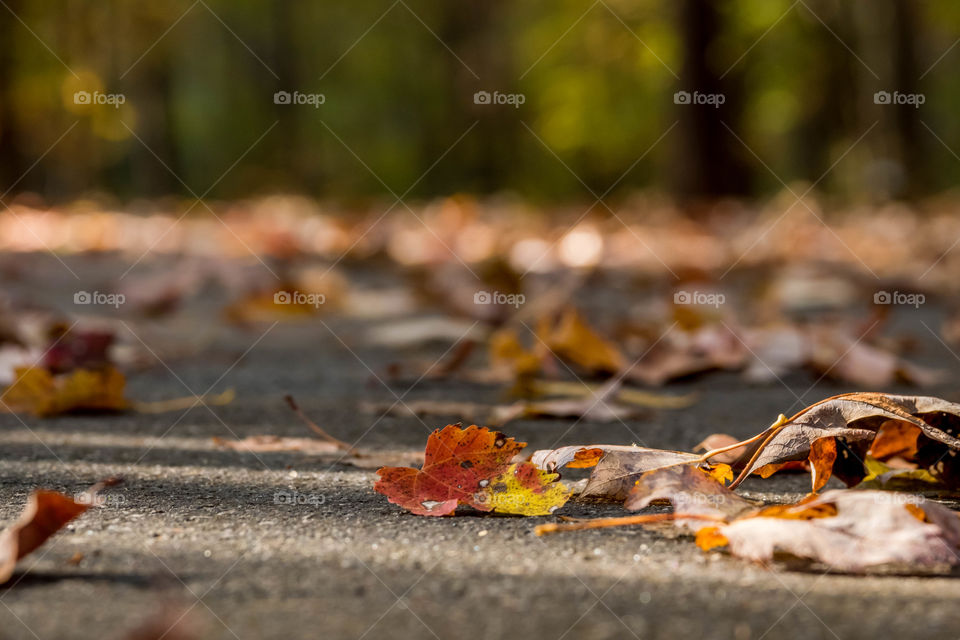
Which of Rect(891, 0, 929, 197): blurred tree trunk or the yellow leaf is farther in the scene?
Rect(891, 0, 929, 197): blurred tree trunk

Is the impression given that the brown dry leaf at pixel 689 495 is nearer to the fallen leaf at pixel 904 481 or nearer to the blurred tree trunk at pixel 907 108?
the fallen leaf at pixel 904 481

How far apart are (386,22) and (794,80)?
39.3ft

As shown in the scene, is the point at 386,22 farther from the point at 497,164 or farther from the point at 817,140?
the point at 817,140

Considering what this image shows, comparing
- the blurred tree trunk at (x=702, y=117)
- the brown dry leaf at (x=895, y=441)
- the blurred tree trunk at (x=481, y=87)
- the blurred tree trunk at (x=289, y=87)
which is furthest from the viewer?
the blurred tree trunk at (x=289, y=87)

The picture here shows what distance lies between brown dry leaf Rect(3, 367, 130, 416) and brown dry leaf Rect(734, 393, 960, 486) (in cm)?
122

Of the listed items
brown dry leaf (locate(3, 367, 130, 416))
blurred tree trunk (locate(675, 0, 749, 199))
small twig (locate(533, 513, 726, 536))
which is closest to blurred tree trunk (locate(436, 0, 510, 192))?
blurred tree trunk (locate(675, 0, 749, 199))

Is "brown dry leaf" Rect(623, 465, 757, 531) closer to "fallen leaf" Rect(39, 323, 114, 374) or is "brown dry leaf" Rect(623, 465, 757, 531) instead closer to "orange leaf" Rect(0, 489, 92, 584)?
"orange leaf" Rect(0, 489, 92, 584)

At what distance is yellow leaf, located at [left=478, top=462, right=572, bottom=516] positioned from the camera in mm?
1225

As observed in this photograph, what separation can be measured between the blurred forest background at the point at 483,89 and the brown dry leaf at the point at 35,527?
358 cm

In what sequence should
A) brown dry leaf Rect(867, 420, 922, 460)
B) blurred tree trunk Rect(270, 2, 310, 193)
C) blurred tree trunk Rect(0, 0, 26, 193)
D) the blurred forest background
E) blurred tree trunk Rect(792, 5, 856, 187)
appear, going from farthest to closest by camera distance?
blurred tree trunk Rect(270, 2, 310, 193) < blurred tree trunk Rect(792, 5, 856, 187) < blurred tree trunk Rect(0, 0, 26, 193) < the blurred forest background < brown dry leaf Rect(867, 420, 922, 460)

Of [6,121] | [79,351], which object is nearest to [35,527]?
[79,351]

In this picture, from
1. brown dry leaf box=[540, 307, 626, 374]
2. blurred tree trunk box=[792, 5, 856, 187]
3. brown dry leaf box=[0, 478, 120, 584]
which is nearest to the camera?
brown dry leaf box=[0, 478, 120, 584]

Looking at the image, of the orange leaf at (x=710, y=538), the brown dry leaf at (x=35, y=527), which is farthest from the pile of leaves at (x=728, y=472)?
the brown dry leaf at (x=35, y=527)

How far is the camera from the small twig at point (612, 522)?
111cm
